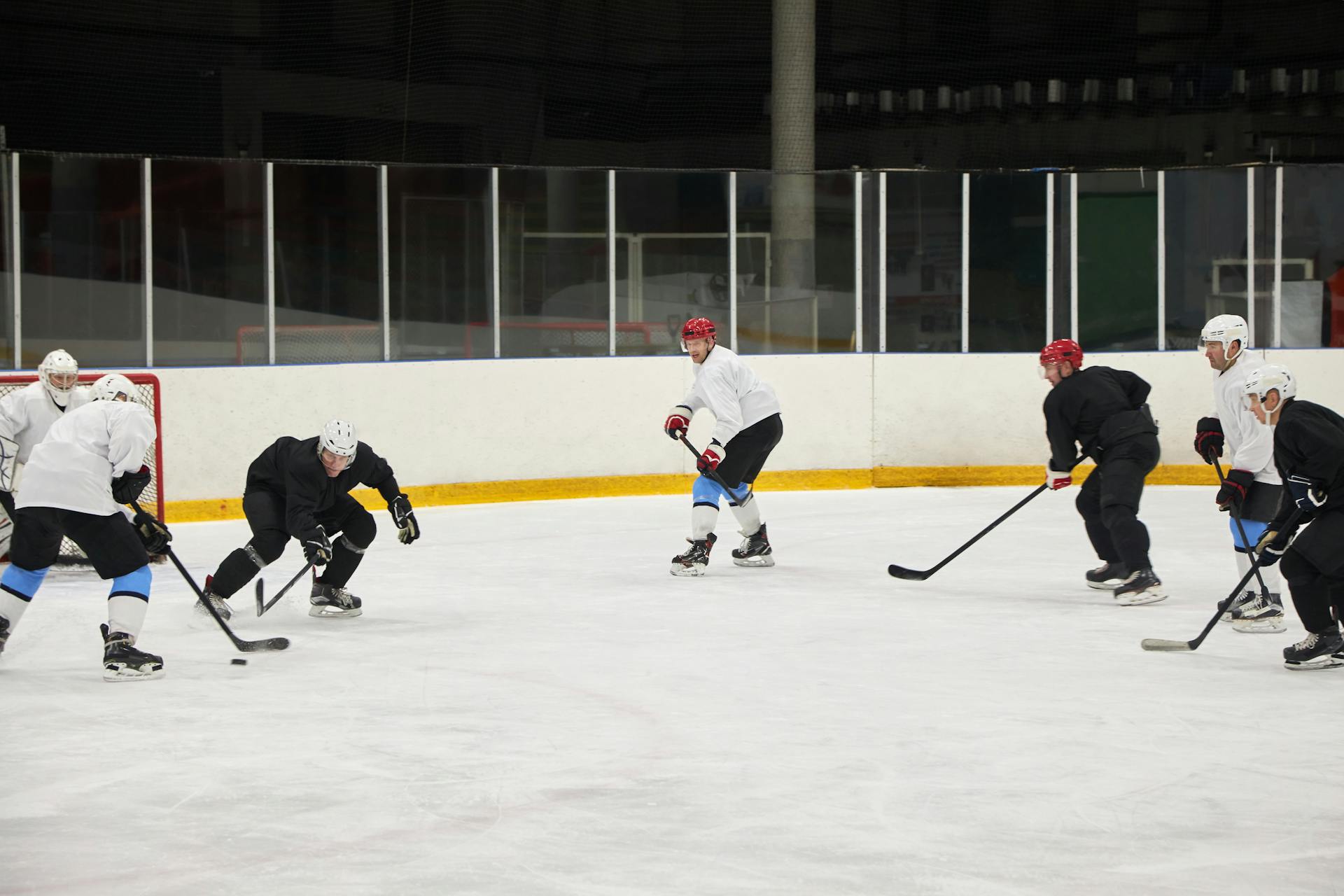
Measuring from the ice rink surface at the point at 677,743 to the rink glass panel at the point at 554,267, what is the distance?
119 inches

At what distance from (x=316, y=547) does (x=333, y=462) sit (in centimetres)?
28

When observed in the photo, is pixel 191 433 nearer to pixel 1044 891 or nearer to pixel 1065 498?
pixel 1065 498

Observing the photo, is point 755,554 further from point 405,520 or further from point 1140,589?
point 405,520

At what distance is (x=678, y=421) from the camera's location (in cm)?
647

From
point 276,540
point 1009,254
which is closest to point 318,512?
point 276,540

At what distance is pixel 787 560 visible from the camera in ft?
22.7

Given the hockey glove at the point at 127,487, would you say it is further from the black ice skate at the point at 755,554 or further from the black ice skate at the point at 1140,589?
the black ice skate at the point at 1140,589

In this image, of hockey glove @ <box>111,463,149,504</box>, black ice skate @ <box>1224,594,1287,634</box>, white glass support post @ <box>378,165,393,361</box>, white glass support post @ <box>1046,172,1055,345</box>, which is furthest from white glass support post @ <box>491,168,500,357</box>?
black ice skate @ <box>1224,594,1287,634</box>

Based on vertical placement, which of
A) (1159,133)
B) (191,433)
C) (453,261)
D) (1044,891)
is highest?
(1159,133)

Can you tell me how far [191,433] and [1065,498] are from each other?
4.63m

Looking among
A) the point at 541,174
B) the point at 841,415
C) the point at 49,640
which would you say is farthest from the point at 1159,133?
the point at 49,640

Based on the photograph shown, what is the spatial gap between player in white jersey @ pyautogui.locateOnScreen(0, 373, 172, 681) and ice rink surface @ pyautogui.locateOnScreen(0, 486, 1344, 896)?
20 cm

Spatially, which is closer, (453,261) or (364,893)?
(364,893)

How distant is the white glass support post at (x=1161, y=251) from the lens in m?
9.80
